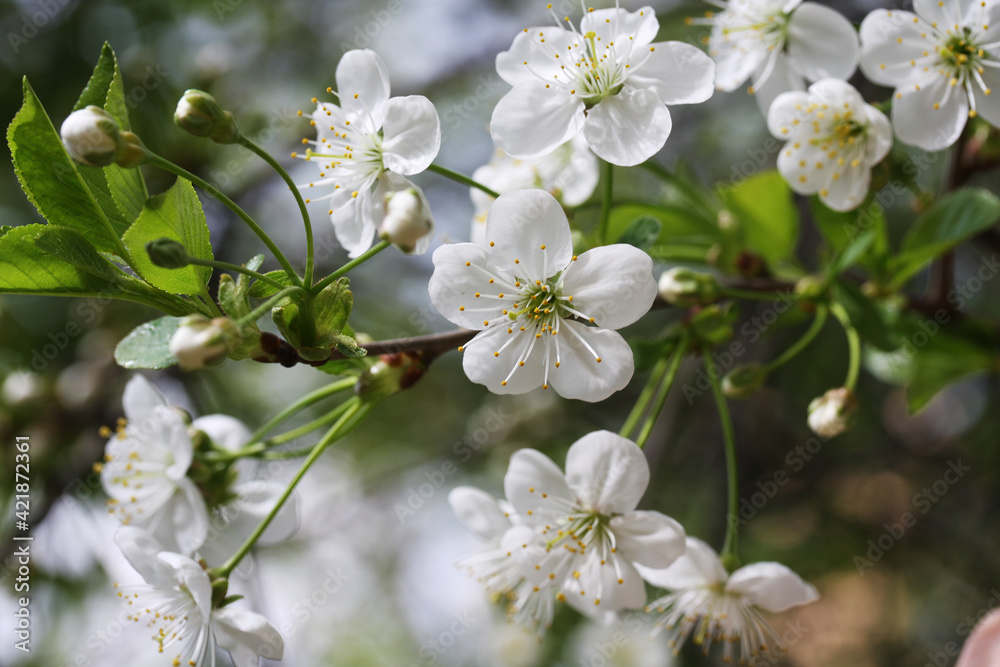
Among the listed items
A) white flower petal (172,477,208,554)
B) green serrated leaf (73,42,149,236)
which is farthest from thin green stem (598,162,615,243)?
white flower petal (172,477,208,554)

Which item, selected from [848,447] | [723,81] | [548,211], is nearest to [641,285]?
[548,211]

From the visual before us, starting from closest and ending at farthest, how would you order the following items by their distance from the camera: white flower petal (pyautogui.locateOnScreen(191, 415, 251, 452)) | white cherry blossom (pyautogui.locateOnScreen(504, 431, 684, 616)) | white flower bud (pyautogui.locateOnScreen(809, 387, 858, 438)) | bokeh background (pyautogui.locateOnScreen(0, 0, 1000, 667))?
white cherry blossom (pyautogui.locateOnScreen(504, 431, 684, 616))
white flower bud (pyautogui.locateOnScreen(809, 387, 858, 438))
white flower petal (pyautogui.locateOnScreen(191, 415, 251, 452))
bokeh background (pyautogui.locateOnScreen(0, 0, 1000, 667))

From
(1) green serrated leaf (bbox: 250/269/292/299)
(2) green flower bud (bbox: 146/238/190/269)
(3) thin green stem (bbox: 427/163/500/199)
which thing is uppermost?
(2) green flower bud (bbox: 146/238/190/269)

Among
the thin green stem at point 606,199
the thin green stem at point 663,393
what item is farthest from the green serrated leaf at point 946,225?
the thin green stem at point 606,199

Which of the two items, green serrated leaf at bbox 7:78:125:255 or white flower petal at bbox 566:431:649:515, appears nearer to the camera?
green serrated leaf at bbox 7:78:125:255

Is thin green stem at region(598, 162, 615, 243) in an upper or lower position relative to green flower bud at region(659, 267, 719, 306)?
upper

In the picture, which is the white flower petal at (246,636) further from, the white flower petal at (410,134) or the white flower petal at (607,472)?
the white flower petal at (410,134)

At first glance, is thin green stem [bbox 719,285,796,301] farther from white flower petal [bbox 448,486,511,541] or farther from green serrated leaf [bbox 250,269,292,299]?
green serrated leaf [bbox 250,269,292,299]
